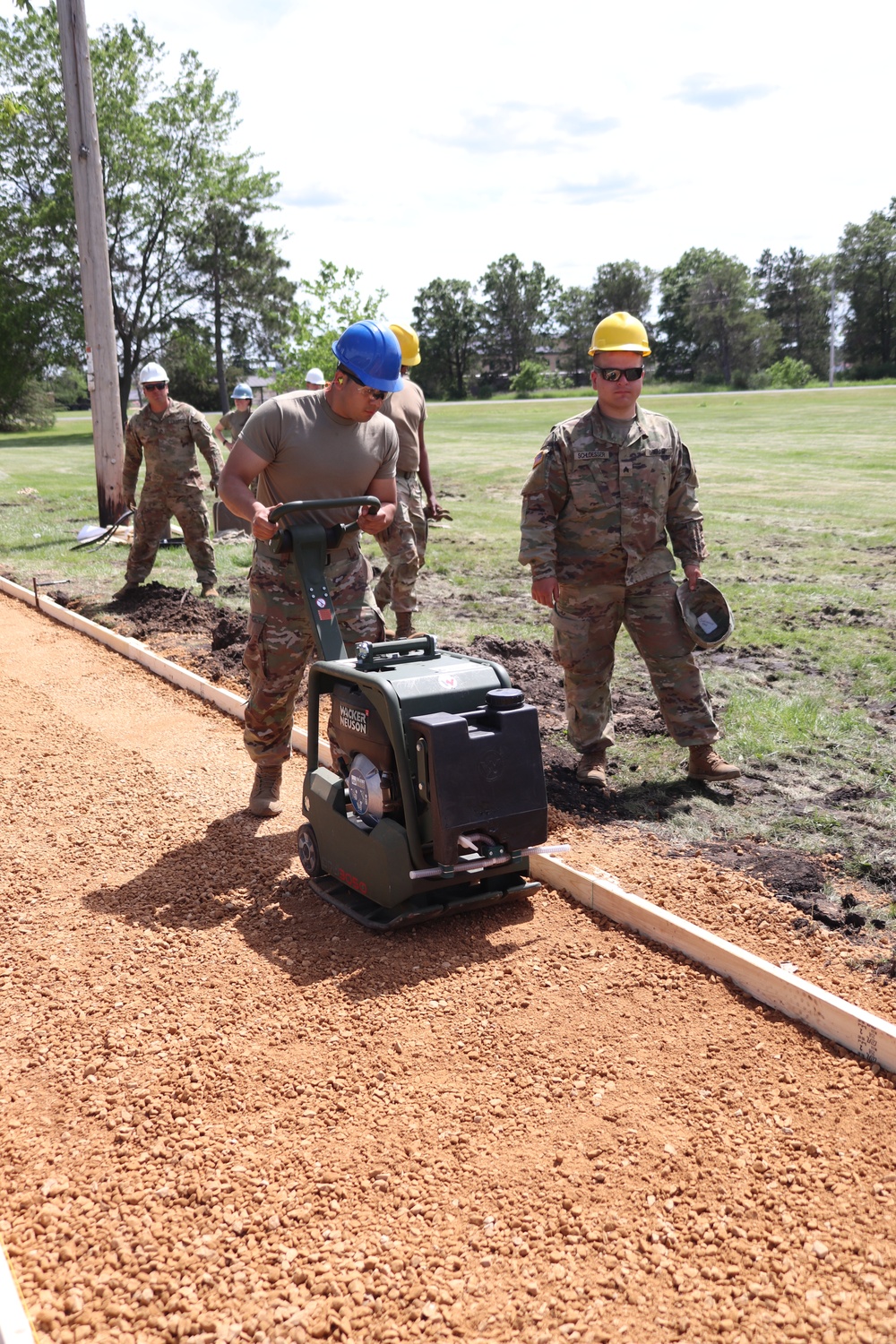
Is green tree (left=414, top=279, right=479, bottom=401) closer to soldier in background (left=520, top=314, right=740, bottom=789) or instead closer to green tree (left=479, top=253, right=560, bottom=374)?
green tree (left=479, top=253, right=560, bottom=374)

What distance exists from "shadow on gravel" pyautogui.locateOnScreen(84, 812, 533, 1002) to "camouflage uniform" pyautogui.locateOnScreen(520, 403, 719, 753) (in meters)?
1.62

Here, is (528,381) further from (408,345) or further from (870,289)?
(408,345)

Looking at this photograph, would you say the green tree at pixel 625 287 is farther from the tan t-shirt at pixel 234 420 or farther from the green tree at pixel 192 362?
the tan t-shirt at pixel 234 420

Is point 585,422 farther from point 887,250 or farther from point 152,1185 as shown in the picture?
point 887,250

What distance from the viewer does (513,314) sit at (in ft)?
268

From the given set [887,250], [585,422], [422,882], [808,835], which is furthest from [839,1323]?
[887,250]

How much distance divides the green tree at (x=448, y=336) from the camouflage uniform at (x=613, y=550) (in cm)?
6984

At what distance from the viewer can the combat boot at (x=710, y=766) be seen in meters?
5.46

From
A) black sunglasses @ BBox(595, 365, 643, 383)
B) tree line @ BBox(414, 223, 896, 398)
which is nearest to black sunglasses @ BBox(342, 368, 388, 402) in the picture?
black sunglasses @ BBox(595, 365, 643, 383)

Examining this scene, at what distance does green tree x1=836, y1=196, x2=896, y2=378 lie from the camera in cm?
6394

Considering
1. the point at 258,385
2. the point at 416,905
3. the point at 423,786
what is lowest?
the point at 416,905

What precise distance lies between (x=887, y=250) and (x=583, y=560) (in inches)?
2743

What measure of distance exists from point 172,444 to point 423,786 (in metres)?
7.71

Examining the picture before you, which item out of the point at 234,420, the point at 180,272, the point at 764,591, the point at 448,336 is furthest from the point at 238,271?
the point at 764,591
